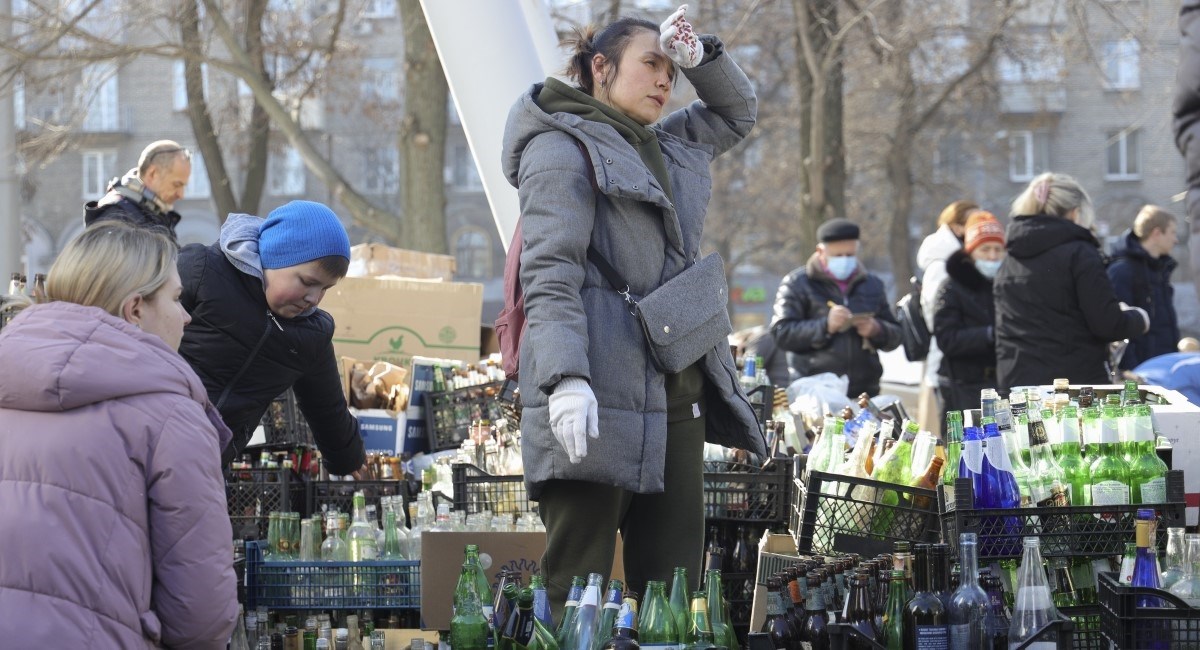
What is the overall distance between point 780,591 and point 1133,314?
12.7 feet

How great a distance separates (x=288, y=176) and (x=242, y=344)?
40223 mm

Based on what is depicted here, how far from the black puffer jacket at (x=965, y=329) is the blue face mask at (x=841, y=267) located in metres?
0.64

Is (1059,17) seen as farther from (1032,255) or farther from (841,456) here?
(841,456)

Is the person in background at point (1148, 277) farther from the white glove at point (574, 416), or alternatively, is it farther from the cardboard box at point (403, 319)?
the white glove at point (574, 416)

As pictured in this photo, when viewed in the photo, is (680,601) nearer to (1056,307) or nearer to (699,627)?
(699,627)

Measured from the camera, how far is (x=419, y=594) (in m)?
5.12

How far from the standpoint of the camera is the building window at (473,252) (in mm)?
44750

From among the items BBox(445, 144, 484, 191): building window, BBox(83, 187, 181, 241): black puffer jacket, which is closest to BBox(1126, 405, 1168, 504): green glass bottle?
BBox(83, 187, 181, 241): black puffer jacket

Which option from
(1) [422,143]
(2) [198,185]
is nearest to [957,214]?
(1) [422,143]

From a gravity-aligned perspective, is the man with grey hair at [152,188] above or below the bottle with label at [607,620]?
above

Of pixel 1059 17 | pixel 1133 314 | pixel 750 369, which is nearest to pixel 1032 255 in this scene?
pixel 1133 314

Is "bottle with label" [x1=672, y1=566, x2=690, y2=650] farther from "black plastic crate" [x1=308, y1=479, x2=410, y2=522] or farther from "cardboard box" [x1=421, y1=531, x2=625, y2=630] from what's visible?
"black plastic crate" [x1=308, y1=479, x2=410, y2=522]

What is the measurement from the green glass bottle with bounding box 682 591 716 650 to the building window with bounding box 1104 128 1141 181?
42.4 meters

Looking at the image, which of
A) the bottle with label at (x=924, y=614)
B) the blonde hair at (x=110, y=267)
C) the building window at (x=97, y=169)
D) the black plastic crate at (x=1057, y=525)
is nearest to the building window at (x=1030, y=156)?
the building window at (x=97, y=169)
